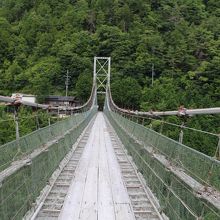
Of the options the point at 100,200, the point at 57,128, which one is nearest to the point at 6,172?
the point at 100,200

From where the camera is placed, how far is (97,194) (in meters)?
5.13

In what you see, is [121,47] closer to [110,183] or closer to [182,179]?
[110,183]

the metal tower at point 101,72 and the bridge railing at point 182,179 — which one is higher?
the metal tower at point 101,72

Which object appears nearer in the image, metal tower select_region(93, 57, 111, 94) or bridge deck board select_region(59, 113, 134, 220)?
bridge deck board select_region(59, 113, 134, 220)

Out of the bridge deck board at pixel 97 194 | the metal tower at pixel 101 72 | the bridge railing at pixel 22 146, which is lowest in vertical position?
the bridge deck board at pixel 97 194

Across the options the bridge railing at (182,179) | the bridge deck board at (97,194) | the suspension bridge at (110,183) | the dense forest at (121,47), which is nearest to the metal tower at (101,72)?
→ the dense forest at (121,47)

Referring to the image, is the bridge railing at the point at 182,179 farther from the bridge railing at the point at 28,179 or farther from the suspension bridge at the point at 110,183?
the bridge railing at the point at 28,179

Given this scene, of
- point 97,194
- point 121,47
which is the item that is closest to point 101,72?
point 121,47

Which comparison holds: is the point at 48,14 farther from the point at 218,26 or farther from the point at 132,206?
the point at 132,206

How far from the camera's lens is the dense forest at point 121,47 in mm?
58312

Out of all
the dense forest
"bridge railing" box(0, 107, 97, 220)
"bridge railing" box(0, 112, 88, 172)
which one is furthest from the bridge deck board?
the dense forest

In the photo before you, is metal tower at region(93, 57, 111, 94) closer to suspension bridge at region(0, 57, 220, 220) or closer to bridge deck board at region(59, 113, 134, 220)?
bridge deck board at region(59, 113, 134, 220)

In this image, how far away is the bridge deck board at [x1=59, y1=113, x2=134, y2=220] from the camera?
4.29 m

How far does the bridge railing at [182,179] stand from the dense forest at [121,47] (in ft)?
136
